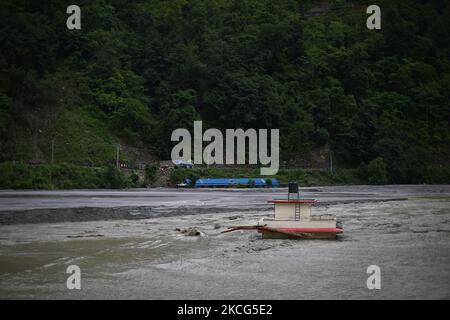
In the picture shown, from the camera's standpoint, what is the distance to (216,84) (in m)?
100

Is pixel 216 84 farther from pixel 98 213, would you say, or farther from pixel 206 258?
pixel 206 258

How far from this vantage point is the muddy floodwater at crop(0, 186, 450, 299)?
14.4 m

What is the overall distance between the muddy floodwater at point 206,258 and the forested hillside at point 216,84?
2063 inches

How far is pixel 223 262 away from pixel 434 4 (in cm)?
14931

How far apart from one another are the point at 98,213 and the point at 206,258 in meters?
15.7

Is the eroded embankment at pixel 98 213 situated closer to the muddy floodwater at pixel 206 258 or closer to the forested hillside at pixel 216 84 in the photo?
the muddy floodwater at pixel 206 258

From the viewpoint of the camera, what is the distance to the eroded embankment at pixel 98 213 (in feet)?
100

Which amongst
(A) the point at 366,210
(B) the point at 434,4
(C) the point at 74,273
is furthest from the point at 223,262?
(B) the point at 434,4

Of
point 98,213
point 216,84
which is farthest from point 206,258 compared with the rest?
point 216,84

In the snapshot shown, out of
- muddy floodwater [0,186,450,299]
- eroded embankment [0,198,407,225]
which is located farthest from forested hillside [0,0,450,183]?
muddy floodwater [0,186,450,299]

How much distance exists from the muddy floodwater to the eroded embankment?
11 cm

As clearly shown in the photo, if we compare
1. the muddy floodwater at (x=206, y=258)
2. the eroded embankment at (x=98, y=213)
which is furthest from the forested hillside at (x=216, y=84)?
the muddy floodwater at (x=206, y=258)

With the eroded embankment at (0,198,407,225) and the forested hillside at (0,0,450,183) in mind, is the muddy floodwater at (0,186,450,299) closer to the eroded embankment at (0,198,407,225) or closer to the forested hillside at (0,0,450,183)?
the eroded embankment at (0,198,407,225)
